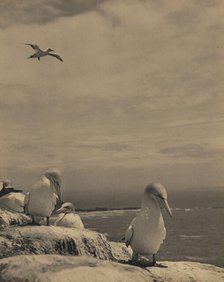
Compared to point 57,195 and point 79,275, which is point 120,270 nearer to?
point 79,275

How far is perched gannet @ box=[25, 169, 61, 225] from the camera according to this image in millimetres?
5941

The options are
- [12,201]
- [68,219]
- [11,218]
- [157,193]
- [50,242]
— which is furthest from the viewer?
[12,201]

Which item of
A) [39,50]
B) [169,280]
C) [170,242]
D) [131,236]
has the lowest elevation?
[170,242]

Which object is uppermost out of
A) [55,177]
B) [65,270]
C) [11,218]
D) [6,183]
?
[55,177]

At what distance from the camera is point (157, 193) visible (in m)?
4.90

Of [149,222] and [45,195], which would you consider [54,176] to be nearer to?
[45,195]

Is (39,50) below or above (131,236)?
above

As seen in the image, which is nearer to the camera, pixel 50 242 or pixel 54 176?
pixel 50 242

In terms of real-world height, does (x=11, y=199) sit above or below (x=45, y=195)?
below

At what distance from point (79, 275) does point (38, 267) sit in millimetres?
352

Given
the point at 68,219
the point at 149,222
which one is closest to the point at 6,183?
the point at 68,219

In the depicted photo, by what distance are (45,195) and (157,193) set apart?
1.63 meters

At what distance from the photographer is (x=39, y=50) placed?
310 inches

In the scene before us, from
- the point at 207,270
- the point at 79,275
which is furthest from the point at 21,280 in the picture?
the point at 207,270
